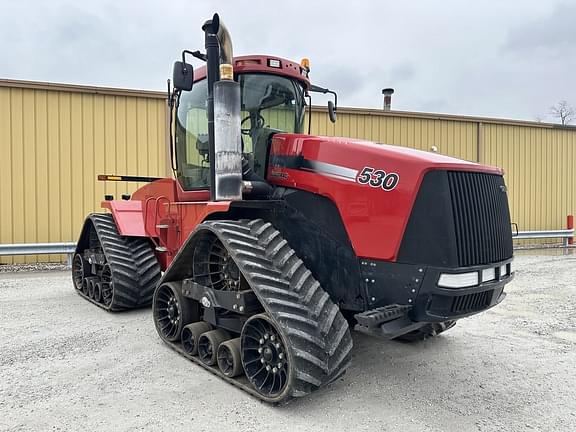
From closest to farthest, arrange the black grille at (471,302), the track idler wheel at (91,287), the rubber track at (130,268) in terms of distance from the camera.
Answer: the black grille at (471,302)
the rubber track at (130,268)
the track idler wheel at (91,287)

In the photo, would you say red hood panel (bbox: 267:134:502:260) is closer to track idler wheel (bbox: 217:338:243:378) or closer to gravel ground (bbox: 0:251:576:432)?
gravel ground (bbox: 0:251:576:432)

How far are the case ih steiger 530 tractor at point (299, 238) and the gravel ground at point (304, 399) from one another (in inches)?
9.8

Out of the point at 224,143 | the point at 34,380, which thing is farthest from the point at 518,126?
the point at 34,380

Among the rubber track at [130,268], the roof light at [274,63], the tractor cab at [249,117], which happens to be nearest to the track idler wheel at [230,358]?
the tractor cab at [249,117]

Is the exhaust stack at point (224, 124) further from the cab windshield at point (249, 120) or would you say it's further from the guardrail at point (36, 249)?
the guardrail at point (36, 249)

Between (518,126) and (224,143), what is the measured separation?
43.5 ft

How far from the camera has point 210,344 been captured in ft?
12.9

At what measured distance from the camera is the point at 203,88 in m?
4.63

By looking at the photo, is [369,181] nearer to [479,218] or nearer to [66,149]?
[479,218]

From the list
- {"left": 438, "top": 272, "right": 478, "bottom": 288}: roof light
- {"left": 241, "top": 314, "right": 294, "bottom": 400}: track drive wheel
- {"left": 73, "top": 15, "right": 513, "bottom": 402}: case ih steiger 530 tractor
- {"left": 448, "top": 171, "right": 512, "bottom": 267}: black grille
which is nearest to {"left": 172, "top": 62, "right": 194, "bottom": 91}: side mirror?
{"left": 73, "top": 15, "right": 513, "bottom": 402}: case ih steiger 530 tractor

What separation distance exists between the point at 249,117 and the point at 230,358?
2.12 meters

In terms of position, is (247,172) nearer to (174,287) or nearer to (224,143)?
(224,143)

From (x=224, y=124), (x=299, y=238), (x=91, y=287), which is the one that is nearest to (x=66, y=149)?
(x=91, y=287)

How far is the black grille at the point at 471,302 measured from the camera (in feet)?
10.4
